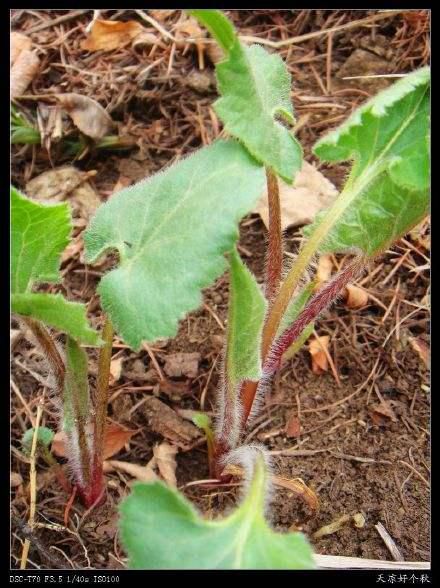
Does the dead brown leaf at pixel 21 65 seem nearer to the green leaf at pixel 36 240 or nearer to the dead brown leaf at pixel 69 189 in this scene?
the dead brown leaf at pixel 69 189

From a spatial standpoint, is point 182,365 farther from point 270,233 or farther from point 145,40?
point 145,40

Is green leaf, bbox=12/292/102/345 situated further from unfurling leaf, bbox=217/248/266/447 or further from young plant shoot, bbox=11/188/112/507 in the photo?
unfurling leaf, bbox=217/248/266/447

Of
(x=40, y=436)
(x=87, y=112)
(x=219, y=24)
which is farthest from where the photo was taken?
(x=87, y=112)

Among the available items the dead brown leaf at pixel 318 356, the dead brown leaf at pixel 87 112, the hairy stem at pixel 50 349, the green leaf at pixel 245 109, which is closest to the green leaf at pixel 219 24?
the green leaf at pixel 245 109

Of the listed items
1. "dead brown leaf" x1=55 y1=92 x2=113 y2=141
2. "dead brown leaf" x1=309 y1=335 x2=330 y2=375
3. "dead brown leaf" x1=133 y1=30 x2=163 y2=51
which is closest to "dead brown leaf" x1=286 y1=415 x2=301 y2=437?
"dead brown leaf" x1=309 y1=335 x2=330 y2=375

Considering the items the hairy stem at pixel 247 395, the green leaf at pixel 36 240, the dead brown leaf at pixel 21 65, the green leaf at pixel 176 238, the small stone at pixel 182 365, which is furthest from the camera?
the dead brown leaf at pixel 21 65

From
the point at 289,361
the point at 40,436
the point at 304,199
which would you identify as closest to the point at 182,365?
the point at 289,361
